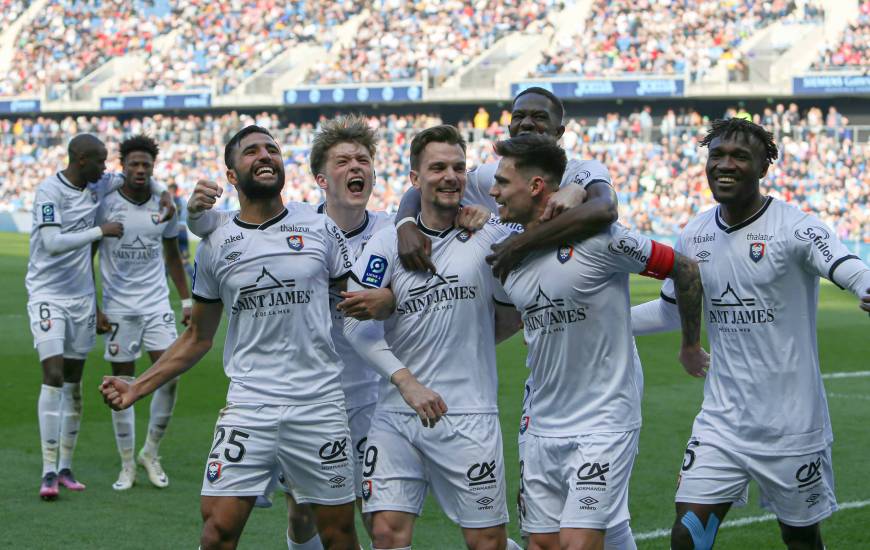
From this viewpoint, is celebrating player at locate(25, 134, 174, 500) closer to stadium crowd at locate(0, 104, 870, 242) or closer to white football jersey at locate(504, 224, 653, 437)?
white football jersey at locate(504, 224, 653, 437)

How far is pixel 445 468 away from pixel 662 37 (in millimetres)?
35847

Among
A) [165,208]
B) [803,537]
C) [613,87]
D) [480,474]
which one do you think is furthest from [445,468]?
[613,87]

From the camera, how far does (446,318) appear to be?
548 cm

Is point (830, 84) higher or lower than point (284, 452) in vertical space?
lower

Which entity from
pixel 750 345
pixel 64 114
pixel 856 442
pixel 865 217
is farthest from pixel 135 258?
pixel 64 114

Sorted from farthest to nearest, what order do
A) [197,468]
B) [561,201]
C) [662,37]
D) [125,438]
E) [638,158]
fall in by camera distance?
[662,37], [638,158], [197,468], [125,438], [561,201]

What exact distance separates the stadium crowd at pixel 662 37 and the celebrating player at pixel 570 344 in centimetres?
3262

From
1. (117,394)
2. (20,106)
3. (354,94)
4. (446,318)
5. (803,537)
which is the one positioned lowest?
(20,106)

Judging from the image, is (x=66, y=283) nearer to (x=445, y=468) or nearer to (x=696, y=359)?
(x=445, y=468)

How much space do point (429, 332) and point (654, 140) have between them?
32444 mm

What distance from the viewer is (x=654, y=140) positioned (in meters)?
37.0

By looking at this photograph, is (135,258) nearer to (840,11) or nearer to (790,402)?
(790,402)

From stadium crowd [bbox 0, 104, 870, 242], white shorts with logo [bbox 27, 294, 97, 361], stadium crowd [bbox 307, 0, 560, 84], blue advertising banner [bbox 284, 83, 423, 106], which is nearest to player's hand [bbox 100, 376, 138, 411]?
white shorts with logo [bbox 27, 294, 97, 361]

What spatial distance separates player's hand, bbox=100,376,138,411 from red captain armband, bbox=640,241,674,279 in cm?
232
